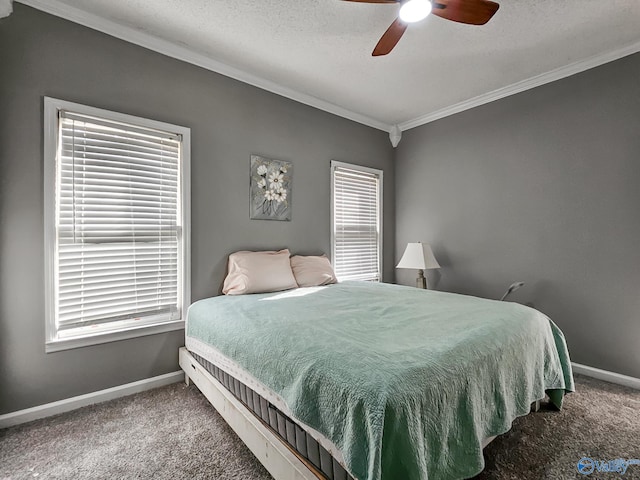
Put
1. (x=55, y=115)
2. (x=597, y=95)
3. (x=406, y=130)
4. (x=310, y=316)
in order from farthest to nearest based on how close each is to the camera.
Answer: (x=406, y=130)
(x=597, y=95)
(x=55, y=115)
(x=310, y=316)

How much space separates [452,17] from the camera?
183 cm

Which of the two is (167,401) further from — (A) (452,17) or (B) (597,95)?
(B) (597,95)

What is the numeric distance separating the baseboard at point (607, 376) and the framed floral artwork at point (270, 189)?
3023mm

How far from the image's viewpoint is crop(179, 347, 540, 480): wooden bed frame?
125 centimetres

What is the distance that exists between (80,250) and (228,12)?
1931mm

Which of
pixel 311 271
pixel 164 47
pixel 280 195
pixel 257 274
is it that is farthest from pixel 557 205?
pixel 164 47

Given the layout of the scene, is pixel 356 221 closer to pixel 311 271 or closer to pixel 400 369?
pixel 311 271

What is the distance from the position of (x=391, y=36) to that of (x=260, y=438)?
2.45 metres

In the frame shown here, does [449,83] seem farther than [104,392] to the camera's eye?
Yes

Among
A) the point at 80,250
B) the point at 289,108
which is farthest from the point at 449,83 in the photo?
the point at 80,250

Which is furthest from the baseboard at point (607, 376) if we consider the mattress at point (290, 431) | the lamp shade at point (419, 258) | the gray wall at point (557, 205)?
the mattress at point (290, 431)

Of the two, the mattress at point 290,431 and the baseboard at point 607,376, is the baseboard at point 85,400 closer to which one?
the mattress at point 290,431

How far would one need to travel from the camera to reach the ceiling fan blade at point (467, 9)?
168cm

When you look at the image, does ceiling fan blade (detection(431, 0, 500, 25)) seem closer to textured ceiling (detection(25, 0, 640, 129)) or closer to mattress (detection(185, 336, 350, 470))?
textured ceiling (detection(25, 0, 640, 129))
